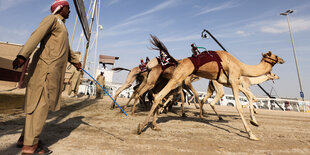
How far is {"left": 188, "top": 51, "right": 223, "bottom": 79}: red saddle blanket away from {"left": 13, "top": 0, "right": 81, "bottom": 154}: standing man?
2.89 meters

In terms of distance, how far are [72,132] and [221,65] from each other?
149 inches

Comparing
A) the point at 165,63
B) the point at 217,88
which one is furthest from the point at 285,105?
the point at 165,63

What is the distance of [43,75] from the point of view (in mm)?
2186

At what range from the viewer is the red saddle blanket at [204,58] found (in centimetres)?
402

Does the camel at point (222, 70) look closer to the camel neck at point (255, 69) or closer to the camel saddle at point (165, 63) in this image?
the camel neck at point (255, 69)

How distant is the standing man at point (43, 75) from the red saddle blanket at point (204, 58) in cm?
289

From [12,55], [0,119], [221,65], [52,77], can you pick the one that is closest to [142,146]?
[52,77]

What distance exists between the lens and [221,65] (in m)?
4.19

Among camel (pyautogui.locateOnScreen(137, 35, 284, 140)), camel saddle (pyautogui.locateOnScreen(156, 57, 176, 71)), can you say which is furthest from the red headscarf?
Answer: camel saddle (pyautogui.locateOnScreen(156, 57, 176, 71))

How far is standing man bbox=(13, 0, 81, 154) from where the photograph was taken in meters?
2.05

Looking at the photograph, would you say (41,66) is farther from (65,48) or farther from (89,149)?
(89,149)

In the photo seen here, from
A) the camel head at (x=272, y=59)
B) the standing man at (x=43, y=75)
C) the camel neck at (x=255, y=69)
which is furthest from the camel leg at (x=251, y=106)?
the standing man at (x=43, y=75)

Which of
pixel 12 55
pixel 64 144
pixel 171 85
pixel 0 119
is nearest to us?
pixel 64 144

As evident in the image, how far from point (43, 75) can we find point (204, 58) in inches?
135
